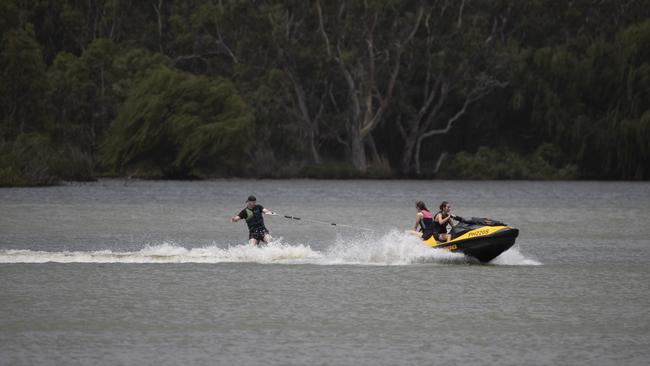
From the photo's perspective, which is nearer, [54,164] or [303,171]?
[54,164]

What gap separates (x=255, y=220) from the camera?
3048 cm

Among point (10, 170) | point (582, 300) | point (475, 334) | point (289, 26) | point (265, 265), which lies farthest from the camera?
point (289, 26)

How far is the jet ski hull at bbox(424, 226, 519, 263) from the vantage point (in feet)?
94.3

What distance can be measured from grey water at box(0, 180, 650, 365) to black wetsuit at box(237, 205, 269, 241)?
664 millimetres

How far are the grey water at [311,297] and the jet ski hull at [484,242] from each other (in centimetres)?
44

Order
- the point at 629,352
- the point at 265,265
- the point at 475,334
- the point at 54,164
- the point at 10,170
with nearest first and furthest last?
1. the point at 629,352
2. the point at 475,334
3. the point at 265,265
4. the point at 10,170
5. the point at 54,164

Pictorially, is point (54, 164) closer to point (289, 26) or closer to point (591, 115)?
point (289, 26)

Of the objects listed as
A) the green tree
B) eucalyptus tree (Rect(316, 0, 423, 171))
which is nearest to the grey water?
the green tree

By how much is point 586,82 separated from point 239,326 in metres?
67.7

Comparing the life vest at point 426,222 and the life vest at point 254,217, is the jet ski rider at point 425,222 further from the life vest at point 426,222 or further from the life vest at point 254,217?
the life vest at point 254,217

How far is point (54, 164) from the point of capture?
80.2m

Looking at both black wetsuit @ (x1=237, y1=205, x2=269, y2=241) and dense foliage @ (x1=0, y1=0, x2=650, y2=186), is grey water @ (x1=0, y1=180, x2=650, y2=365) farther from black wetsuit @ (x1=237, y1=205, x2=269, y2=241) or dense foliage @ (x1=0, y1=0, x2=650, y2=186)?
dense foliage @ (x1=0, y1=0, x2=650, y2=186)

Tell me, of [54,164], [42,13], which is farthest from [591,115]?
[42,13]

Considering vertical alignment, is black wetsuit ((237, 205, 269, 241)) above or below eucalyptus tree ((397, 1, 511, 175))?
below
